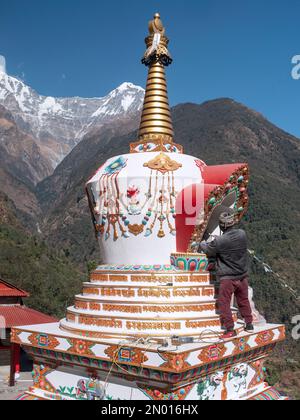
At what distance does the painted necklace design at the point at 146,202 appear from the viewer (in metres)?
8.50

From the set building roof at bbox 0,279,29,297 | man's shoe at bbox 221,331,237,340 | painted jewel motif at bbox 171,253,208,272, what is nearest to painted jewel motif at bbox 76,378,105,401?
man's shoe at bbox 221,331,237,340

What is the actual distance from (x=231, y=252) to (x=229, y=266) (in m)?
Result: 0.25

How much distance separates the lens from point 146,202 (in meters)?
8.53

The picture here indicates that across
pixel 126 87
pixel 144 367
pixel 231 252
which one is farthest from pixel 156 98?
pixel 126 87

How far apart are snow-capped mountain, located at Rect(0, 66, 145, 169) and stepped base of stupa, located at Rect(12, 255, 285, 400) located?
153 metres

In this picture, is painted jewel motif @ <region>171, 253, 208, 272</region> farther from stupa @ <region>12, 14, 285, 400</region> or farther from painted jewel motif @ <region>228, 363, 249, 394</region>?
painted jewel motif @ <region>228, 363, 249, 394</region>

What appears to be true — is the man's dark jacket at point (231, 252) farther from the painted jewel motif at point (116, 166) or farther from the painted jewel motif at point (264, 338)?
the painted jewel motif at point (116, 166)

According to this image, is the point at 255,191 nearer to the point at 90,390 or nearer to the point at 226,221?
the point at 226,221

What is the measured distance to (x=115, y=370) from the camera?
695 cm

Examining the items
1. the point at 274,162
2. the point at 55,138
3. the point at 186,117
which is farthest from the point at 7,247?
the point at 55,138

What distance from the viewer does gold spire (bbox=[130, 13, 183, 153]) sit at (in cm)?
955

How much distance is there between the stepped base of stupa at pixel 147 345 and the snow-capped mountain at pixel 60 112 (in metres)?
153

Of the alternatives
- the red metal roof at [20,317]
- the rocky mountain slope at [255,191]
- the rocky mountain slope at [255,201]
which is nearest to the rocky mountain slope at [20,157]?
the rocky mountain slope at [255,201]

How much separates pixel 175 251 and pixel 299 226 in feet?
174
